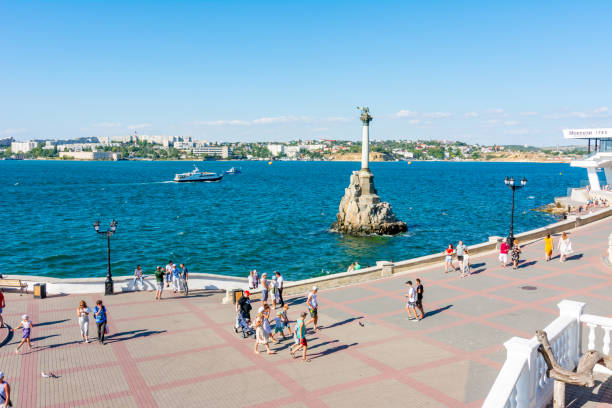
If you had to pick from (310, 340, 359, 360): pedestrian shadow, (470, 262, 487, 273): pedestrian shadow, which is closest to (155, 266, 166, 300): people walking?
(310, 340, 359, 360): pedestrian shadow

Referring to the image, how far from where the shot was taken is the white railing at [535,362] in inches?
280

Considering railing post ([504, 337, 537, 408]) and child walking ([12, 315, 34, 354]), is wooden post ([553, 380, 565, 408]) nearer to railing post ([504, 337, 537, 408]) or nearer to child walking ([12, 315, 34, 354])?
railing post ([504, 337, 537, 408])

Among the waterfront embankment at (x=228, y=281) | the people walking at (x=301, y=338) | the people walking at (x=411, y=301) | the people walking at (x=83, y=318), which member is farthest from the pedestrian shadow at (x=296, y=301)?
the people walking at (x=83, y=318)

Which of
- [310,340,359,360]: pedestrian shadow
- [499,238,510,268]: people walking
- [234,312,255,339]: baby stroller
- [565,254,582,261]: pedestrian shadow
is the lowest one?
[310,340,359,360]: pedestrian shadow

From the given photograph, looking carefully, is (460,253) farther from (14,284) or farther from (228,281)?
(14,284)

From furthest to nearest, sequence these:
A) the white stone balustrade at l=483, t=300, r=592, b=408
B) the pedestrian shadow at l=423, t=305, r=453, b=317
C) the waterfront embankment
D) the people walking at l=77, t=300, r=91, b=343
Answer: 1. the waterfront embankment
2. the pedestrian shadow at l=423, t=305, r=453, b=317
3. the people walking at l=77, t=300, r=91, b=343
4. the white stone balustrade at l=483, t=300, r=592, b=408

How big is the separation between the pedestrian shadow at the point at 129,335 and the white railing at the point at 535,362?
1091 centimetres

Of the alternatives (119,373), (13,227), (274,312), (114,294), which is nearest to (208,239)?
(13,227)

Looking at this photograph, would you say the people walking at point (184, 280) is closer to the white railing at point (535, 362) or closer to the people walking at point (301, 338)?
the people walking at point (301, 338)

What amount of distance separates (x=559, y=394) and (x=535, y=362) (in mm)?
707

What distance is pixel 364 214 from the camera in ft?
163

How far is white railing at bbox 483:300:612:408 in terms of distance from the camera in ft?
23.3

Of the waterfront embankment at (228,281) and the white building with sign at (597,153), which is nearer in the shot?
the waterfront embankment at (228,281)

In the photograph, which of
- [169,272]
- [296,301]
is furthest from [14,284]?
[296,301]
